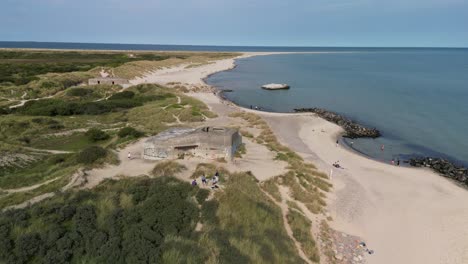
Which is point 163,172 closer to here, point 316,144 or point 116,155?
point 116,155

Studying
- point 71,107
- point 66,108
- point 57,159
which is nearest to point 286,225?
point 57,159

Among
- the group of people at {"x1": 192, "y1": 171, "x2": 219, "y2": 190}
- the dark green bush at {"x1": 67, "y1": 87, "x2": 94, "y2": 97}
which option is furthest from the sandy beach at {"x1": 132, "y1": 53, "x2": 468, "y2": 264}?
the dark green bush at {"x1": 67, "y1": 87, "x2": 94, "y2": 97}

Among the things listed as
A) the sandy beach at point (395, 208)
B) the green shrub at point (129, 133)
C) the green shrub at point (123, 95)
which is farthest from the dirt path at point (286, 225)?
the green shrub at point (123, 95)

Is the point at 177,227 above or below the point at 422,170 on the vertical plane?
above

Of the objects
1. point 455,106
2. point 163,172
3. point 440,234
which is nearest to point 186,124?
point 163,172

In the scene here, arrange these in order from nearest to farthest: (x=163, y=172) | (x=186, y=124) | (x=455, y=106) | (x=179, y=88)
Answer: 1. (x=163, y=172)
2. (x=186, y=124)
3. (x=455, y=106)
4. (x=179, y=88)

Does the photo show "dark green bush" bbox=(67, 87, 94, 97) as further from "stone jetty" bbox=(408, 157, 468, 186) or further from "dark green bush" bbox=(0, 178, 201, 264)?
"stone jetty" bbox=(408, 157, 468, 186)
